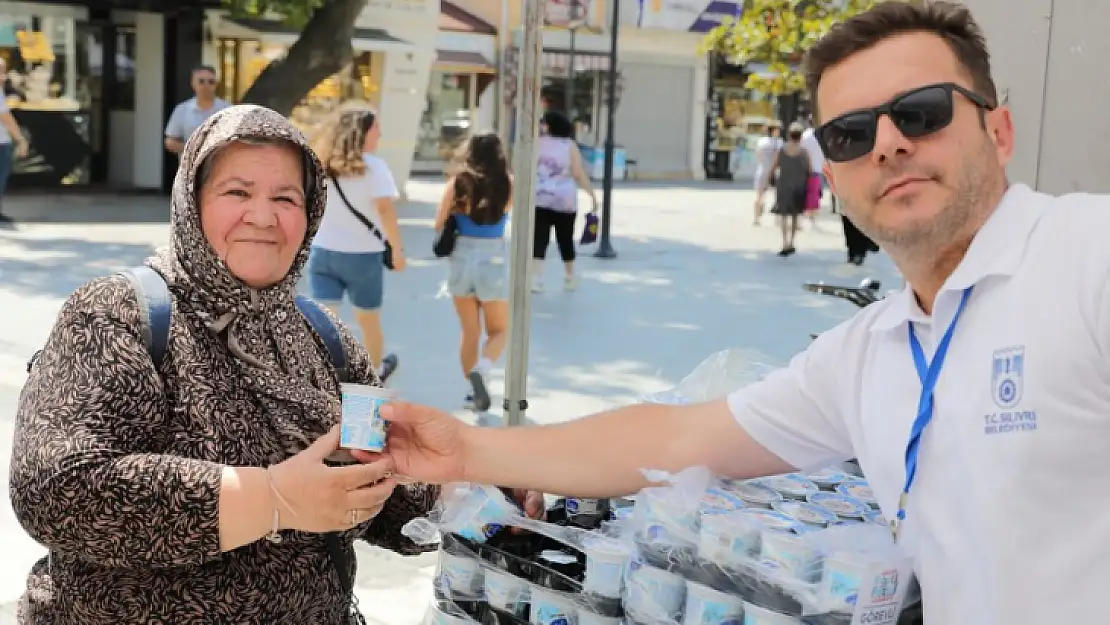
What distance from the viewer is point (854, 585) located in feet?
6.72

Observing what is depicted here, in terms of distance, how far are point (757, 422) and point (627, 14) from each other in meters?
35.8

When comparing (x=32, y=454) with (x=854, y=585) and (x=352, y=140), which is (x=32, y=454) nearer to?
(x=854, y=585)

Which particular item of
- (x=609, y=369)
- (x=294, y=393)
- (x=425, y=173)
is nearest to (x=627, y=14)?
(x=425, y=173)

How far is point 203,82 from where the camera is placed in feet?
47.3

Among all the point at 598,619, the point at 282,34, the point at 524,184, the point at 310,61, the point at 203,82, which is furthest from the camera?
the point at 282,34

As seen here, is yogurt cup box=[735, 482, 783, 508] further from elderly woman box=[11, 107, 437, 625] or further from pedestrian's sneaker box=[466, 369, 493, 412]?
pedestrian's sneaker box=[466, 369, 493, 412]

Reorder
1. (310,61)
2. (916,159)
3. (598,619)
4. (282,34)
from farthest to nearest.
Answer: (282,34), (310,61), (598,619), (916,159)

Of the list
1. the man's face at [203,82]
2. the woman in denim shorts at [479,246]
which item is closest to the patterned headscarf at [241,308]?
the woman in denim shorts at [479,246]

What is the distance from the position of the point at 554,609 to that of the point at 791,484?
Result: 23.5 inches

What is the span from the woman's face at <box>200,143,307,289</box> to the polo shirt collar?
4.33ft

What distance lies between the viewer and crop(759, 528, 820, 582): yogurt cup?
2164 millimetres

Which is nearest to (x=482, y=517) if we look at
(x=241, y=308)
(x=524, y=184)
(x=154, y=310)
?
(x=241, y=308)

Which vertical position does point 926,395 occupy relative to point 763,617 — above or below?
above

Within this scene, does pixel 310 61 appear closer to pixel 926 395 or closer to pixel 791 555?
pixel 791 555
